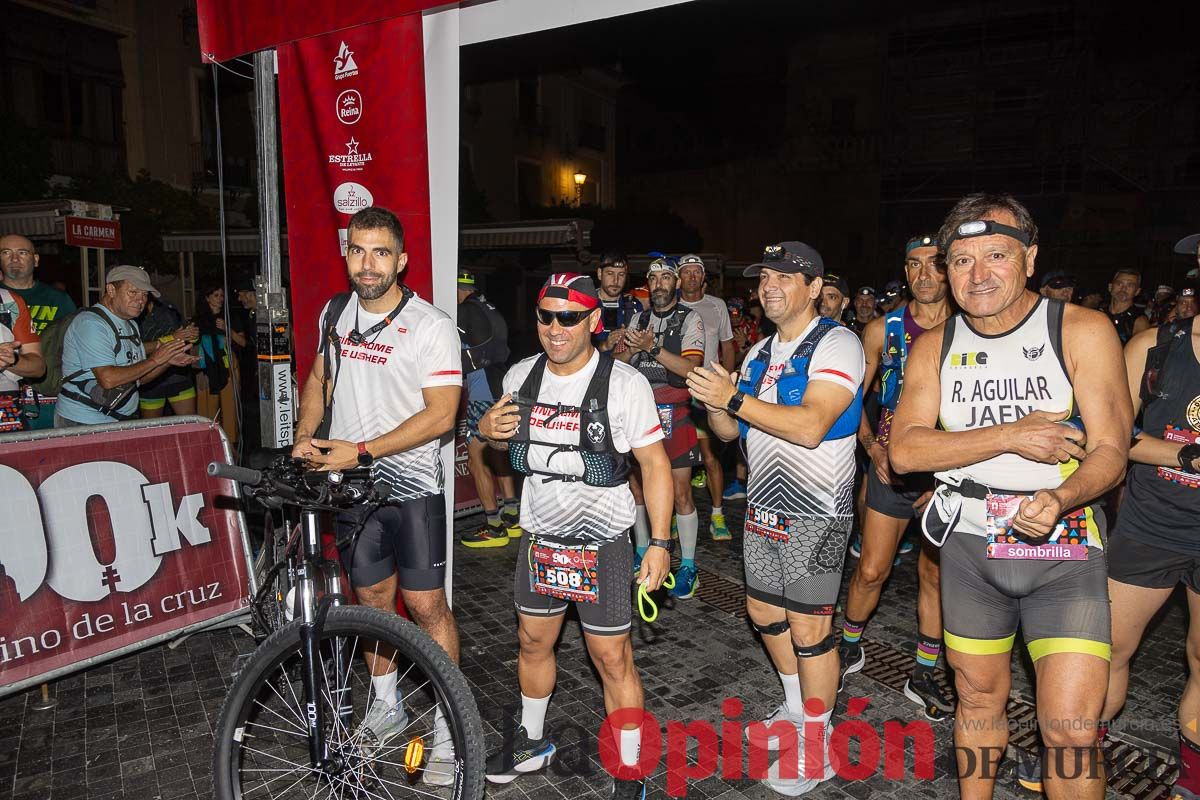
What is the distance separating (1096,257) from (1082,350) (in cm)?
3074

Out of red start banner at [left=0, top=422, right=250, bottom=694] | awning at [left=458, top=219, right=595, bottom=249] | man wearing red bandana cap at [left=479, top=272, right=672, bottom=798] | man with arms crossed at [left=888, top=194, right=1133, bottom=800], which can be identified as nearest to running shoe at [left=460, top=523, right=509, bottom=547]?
red start banner at [left=0, top=422, right=250, bottom=694]

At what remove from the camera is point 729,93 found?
39562mm

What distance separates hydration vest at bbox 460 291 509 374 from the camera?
23.4 feet

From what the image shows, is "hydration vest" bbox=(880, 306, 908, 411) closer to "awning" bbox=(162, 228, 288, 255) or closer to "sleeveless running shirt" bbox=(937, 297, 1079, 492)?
"sleeveless running shirt" bbox=(937, 297, 1079, 492)

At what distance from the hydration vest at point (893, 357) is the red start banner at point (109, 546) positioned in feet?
14.6

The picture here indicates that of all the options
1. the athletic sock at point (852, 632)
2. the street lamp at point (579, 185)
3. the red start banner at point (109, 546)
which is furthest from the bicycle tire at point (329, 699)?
the street lamp at point (579, 185)

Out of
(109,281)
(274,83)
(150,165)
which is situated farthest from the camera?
(150,165)

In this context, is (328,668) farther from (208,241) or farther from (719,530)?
(208,241)

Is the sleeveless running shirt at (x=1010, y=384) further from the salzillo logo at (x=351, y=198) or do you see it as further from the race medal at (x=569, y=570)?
the salzillo logo at (x=351, y=198)

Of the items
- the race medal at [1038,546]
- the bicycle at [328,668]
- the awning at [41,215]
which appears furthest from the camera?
the awning at [41,215]

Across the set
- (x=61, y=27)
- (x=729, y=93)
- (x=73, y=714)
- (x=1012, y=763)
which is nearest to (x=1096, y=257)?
(x=729, y=93)

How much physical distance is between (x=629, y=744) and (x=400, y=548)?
4.83ft

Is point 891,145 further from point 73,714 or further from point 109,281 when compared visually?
point 73,714

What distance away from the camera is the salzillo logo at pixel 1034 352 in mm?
2719
